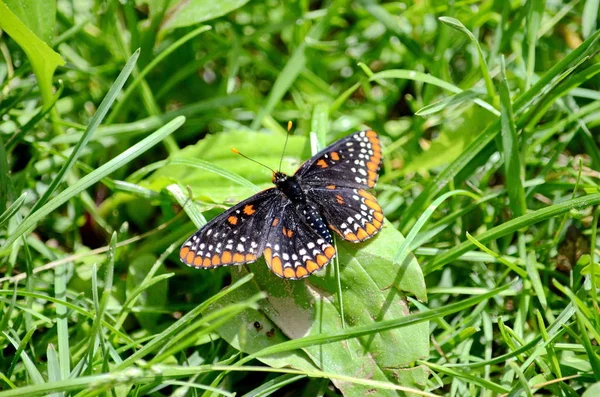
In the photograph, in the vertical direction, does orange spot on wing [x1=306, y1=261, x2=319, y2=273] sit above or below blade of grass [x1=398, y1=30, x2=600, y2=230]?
below

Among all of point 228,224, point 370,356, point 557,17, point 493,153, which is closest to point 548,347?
point 370,356

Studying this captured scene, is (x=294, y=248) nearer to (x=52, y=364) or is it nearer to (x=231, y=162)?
(x=231, y=162)

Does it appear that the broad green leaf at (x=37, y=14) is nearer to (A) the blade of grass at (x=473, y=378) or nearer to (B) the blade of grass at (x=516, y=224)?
(B) the blade of grass at (x=516, y=224)

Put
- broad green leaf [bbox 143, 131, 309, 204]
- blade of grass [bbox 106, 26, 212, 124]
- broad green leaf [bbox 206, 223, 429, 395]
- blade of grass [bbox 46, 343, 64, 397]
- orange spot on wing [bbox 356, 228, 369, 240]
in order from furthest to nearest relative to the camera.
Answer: blade of grass [bbox 106, 26, 212, 124], broad green leaf [bbox 143, 131, 309, 204], orange spot on wing [bbox 356, 228, 369, 240], broad green leaf [bbox 206, 223, 429, 395], blade of grass [bbox 46, 343, 64, 397]

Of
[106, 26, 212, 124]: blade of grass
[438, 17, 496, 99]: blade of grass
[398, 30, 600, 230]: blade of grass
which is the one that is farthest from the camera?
[106, 26, 212, 124]: blade of grass

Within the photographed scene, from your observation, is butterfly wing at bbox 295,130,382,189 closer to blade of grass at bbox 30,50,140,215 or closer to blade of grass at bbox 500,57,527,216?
blade of grass at bbox 500,57,527,216

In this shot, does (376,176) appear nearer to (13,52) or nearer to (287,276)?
(287,276)

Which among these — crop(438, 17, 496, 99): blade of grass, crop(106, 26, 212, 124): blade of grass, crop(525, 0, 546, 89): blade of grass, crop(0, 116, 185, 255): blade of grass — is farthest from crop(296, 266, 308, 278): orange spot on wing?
crop(525, 0, 546, 89): blade of grass

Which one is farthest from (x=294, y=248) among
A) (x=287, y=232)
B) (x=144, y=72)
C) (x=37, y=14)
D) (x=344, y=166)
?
(x=37, y=14)
